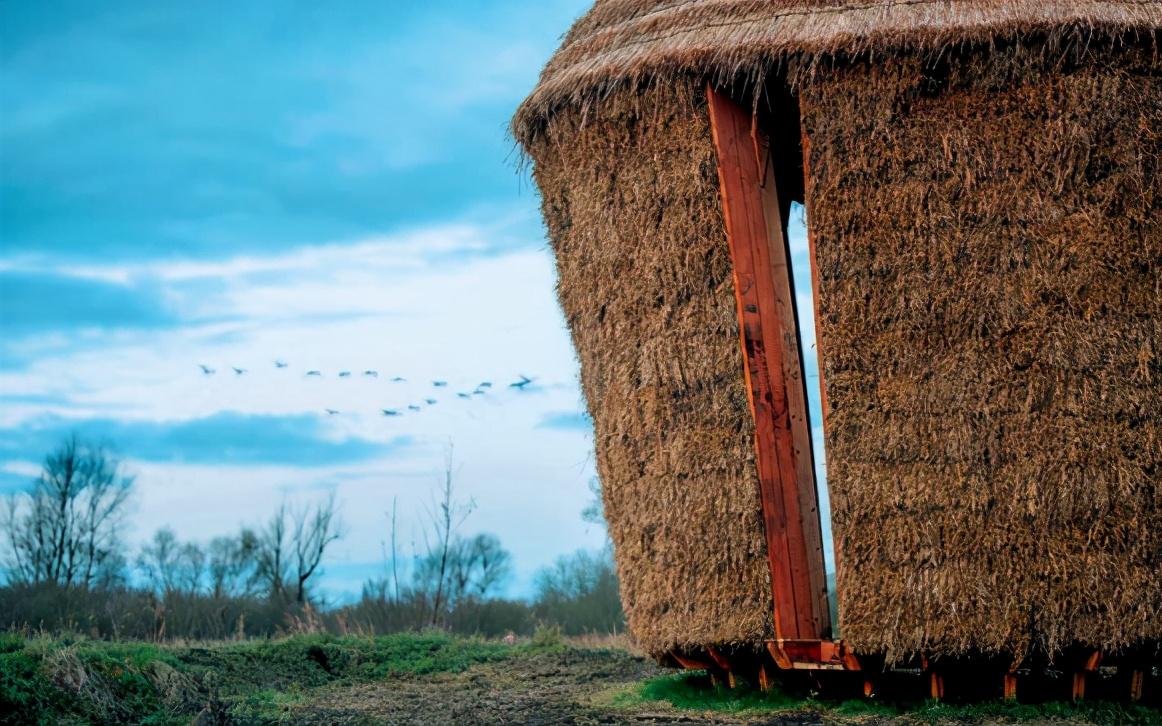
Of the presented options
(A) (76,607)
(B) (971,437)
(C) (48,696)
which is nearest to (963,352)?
(B) (971,437)

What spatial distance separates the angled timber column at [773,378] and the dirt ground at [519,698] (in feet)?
2.79

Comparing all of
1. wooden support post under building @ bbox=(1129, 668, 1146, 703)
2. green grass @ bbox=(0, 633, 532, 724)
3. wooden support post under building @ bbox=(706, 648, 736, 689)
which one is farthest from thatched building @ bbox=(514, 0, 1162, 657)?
green grass @ bbox=(0, 633, 532, 724)

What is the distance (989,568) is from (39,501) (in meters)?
20.6

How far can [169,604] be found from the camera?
1497cm

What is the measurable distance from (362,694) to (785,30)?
252 inches

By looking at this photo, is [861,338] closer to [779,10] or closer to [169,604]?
[779,10]

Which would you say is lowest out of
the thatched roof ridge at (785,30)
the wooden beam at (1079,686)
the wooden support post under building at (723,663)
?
the wooden beam at (1079,686)

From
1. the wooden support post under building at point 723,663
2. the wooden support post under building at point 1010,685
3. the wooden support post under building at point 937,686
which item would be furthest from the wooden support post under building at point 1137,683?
the wooden support post under building at point 723,663

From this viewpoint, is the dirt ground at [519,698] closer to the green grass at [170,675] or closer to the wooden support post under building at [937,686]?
the green grass at [170,675]

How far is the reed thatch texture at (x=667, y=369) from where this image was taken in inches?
281

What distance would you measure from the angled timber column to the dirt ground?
0.85m

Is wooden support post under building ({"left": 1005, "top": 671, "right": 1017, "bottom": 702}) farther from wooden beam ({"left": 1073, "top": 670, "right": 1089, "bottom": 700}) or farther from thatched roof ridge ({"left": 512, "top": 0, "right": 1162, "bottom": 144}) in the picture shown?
thatched roof ridge ({"left": 512, "top": 0, "right": 1162, "bottom": 144})

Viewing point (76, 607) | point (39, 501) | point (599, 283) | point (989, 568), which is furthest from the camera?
point (39, 501)

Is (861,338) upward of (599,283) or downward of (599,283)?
downward
